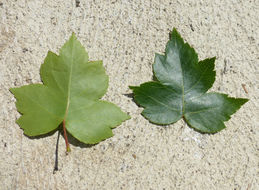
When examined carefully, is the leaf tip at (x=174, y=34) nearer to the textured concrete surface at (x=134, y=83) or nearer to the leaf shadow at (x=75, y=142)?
the textured concrete surface at (x=134, y=83)

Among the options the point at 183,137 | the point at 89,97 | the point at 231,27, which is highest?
the point at 231,27

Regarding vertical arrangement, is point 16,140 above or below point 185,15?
below

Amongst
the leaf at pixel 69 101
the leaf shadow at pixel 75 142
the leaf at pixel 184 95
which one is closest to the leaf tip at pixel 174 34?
the leaf at pixel 184 95

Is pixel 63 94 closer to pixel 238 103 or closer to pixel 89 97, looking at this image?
pixel 89 97

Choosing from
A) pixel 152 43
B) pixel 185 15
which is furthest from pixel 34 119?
pixel 185 15

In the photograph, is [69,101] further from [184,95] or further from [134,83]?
[184,95]

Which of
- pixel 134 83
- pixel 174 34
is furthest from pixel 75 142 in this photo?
pixel 174 34
